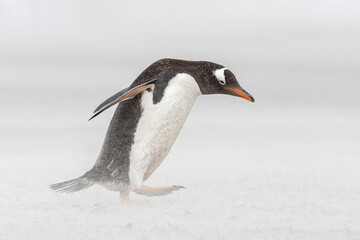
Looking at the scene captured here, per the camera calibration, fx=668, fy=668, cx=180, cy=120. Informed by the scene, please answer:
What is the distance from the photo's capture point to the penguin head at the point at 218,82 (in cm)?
229

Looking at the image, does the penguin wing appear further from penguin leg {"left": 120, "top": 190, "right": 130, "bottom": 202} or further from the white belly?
penguin leg {"left": 120, "top": 190, "right": 130, "bottom": 202}

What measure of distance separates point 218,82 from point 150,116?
0.27m

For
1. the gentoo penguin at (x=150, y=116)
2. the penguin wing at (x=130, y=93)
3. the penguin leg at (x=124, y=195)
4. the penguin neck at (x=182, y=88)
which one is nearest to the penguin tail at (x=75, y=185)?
the gentoo penguin at (x=150, y=116)

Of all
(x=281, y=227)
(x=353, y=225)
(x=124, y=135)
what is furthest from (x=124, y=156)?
(x=353, y=225)

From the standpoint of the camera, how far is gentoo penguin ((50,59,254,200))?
2.25 meters

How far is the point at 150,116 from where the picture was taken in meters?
2.25

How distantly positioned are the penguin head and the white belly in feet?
0.10

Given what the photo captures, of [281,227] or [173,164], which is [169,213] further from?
[173,164]

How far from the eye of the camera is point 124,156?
229 centimetres

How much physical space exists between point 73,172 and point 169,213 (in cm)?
77

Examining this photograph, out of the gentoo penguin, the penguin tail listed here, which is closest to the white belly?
the gentoo penguin

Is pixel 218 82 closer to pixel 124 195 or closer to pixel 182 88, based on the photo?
pixel 182 88

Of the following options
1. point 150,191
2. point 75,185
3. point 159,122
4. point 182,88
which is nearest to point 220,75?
point 182,88

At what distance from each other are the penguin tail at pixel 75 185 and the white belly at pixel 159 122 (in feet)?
0.54
